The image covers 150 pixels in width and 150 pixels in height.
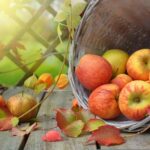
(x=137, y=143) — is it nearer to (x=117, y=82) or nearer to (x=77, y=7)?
(x=117, y=82)

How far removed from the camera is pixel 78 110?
1283mm

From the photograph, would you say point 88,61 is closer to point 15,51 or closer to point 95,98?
point 95,98

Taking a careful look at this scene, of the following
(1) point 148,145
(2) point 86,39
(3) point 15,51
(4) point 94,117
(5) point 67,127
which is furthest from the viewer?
(3) point 15,51

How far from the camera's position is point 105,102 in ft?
4.00

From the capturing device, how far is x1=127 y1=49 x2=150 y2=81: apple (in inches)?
51.9

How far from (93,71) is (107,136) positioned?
28 cm

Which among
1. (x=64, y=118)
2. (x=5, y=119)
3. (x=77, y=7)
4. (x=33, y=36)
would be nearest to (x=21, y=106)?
(x=5, y=119)

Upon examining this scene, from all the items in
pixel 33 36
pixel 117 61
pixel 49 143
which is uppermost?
pixel 49 143

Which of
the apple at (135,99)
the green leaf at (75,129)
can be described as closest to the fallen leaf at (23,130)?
the green leaf at (75,129)

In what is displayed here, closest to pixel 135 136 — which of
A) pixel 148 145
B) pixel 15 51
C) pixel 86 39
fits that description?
pixel 148 145

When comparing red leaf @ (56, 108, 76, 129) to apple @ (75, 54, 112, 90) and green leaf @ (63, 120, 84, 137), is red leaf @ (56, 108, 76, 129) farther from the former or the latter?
apple @ (75, 54, 112, 90)

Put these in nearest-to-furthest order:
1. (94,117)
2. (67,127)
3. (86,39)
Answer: (67,127), (94,117), (86,39)

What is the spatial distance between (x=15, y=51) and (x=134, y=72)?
1392 mm

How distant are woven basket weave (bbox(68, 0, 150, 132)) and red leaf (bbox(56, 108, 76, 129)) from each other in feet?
0.38
